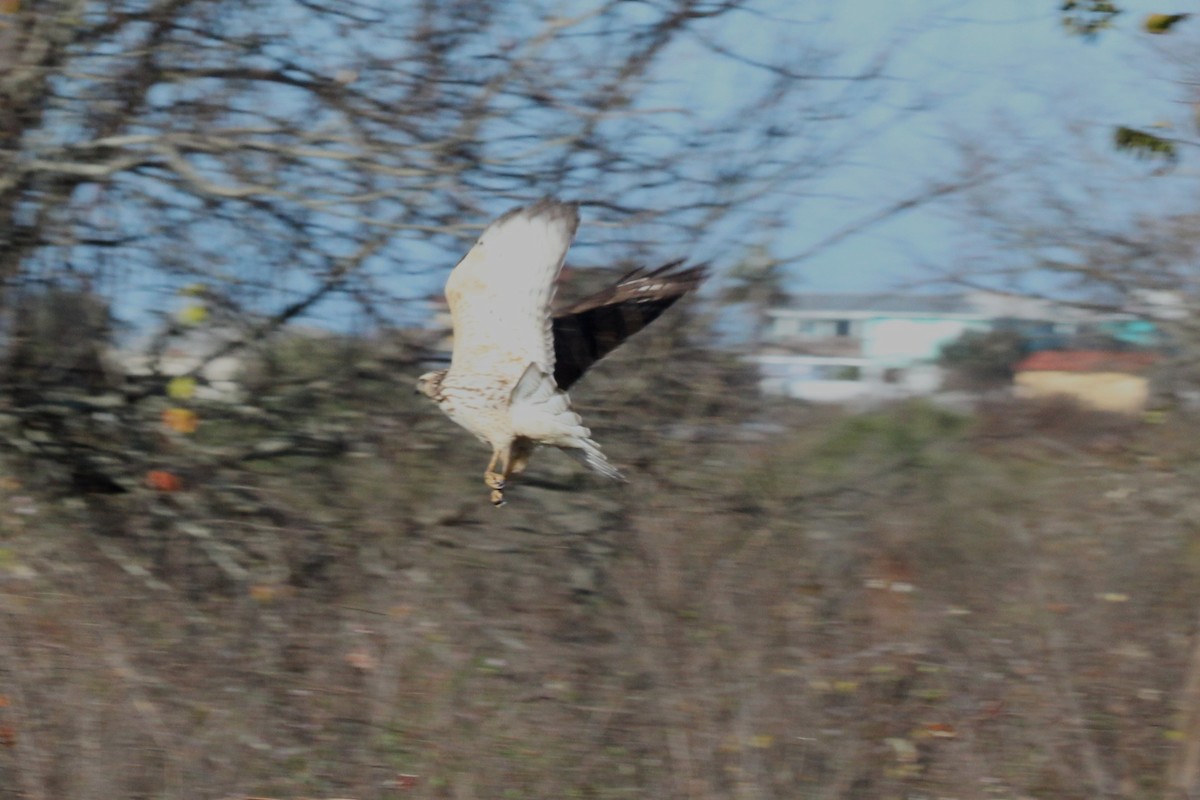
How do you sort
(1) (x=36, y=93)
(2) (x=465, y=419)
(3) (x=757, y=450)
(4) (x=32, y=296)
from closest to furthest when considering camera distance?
(2) (x=465, y=419) → (1) (x=36, y=93) → (4) (x=32, y=296) → (3) (x=757, y=450)

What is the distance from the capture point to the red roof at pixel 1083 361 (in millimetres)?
8508

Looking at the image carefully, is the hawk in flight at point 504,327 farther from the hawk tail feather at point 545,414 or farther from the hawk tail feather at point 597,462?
the hawk tail feather at point 597,462

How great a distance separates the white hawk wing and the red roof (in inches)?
209

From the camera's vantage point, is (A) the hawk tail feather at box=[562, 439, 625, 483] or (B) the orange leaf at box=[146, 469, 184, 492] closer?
(A) the hawk tail feather at box=[562, 439, 625, 483]

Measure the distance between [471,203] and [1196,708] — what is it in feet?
12.1

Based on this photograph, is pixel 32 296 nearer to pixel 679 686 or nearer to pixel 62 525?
pixel 62 525

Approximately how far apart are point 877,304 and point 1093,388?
1814 millimetres

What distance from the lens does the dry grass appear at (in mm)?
5301

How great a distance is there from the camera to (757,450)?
6535 mm

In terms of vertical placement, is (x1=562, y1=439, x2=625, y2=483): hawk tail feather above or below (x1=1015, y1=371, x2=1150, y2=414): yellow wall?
above

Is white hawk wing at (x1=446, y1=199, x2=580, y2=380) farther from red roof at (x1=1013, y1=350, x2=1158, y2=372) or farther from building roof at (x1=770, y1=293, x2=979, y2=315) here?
red roof at (x1=1013, y1=350, x2=1158, y2=372)

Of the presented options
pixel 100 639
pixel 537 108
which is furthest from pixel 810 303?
pixel 100 639

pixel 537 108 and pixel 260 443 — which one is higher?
pixel 537 108

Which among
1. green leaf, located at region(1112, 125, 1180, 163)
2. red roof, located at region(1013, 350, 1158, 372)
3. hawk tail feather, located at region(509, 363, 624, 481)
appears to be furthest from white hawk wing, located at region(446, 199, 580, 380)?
red roof, located at region(1013, 350, 1158, 372)
